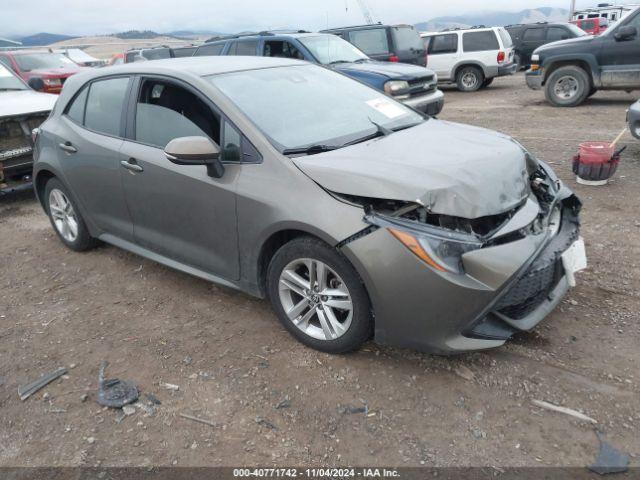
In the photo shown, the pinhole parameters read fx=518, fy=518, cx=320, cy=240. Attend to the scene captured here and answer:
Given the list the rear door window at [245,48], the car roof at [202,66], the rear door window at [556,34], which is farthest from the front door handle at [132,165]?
the rear door window at [556,34]

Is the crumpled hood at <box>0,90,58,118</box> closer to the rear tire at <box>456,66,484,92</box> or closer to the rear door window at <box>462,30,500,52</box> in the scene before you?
the rear tire at <box>456,66,484,92</box>

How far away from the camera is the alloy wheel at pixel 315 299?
2840 mm

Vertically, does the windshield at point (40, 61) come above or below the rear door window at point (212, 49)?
below

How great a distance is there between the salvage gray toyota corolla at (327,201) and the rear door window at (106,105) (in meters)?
0.02

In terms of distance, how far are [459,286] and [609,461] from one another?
970 mm

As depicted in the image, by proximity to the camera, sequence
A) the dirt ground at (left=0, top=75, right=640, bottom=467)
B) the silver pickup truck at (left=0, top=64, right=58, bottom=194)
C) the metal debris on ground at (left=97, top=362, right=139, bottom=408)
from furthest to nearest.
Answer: the silver pickup truck at (left=0, top=64, right=58, bottom=194) → the metal debris on ground at (left=97, top=362, right=139, bottom=408) → the dirt ground at (left=0, top=75, right=640, bottom=467)

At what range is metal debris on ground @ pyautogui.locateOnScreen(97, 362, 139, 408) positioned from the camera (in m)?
2.81

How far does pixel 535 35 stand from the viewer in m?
16.5

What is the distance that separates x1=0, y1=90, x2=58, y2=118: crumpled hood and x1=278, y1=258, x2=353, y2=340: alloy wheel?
A: 5000mm

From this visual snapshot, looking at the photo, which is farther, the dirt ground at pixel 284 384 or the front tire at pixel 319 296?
the front tire at pixel 319 296

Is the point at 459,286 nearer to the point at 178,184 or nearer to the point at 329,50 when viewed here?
the point at 178,184

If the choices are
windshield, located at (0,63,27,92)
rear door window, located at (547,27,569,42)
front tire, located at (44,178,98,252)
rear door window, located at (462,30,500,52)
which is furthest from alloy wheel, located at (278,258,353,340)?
rear door window, located at (547,27,569,42)

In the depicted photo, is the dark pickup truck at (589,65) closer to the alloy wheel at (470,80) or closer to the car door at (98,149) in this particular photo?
the alloy wheel at (470,80)

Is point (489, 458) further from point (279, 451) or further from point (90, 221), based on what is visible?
point (90, 221)
